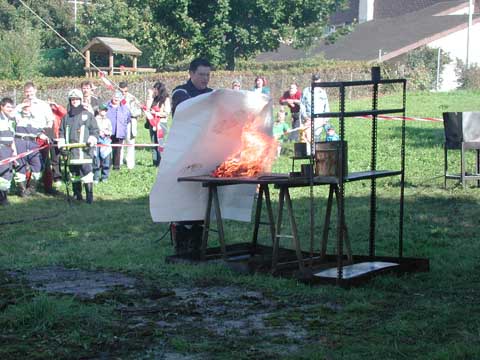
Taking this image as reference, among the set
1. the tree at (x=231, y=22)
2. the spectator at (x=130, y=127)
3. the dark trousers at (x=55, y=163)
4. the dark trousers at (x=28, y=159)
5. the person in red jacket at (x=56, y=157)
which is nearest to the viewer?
the dark trousers at (x=28, y=159)

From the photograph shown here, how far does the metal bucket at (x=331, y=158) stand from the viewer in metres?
7.45

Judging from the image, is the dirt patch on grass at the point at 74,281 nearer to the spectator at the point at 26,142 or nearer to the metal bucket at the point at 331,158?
the metal bucket at the point at 331,158

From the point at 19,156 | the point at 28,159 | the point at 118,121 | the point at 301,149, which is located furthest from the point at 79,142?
the point at 301,149

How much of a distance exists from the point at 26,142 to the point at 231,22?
3079 centimetres

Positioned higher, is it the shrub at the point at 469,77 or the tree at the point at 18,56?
the tree at the point at 18,56

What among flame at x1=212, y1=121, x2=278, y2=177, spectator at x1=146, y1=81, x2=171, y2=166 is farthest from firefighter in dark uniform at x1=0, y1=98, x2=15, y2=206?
flame at x1=212, y1=121, x2=278, y2=177

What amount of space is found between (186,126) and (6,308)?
2694mm

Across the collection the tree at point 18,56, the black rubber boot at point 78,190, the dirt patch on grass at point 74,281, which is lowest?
the dirt patch on grass at point 74,281

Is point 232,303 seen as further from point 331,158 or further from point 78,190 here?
point 78,190

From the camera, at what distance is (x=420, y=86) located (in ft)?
159

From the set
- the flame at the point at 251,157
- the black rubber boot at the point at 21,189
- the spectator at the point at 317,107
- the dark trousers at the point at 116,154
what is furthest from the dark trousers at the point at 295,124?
the flame at the point at 251,157

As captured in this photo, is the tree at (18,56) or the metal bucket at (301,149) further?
the tree at (18,56)

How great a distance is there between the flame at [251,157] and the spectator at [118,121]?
10.2 meters

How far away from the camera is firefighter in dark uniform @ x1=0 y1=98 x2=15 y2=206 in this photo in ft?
48.4
